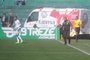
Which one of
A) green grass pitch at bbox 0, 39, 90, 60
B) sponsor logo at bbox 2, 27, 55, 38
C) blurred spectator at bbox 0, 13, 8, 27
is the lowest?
green grass pitch at bbox 0, 39, 90, 60

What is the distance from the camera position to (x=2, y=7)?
37.8m

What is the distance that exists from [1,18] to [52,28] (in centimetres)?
481

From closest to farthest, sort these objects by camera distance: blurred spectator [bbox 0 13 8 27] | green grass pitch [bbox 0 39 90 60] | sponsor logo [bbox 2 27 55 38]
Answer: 1. green grass pitch [bbox 0 39 90 60]
2. sponsor logo [bbox 2 27 55 38]
3. blurred spectator [bbox 0 13 8 27]

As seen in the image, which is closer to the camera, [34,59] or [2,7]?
[34,59]

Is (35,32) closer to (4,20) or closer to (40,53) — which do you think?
(4,20)

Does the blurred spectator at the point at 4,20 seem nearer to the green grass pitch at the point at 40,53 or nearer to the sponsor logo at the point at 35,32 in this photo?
the sponsor logo at the point at 35,32

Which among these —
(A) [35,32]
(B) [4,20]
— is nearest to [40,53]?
(A) [35,32]

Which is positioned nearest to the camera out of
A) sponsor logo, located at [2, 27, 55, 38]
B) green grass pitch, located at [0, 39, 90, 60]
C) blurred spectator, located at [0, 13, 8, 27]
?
green grass pitch, located at [0, 39, 90, 60]

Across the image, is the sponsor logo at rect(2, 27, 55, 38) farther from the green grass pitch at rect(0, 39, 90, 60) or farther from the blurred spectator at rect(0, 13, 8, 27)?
the green grass pitch at rect(0, 39, 90, 60)

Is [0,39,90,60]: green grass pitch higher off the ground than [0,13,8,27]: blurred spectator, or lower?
lower

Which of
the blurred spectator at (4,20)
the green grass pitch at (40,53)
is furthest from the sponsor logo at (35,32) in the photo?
the green grass pitch at (40,53)

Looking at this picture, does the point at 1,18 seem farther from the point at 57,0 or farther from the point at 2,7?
the point at 57,0

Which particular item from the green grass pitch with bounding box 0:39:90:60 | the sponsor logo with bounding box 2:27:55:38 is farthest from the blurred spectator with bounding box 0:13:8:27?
the green grass pitch with bounding box 0:39:90:60

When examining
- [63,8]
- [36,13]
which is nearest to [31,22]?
[36,13]
